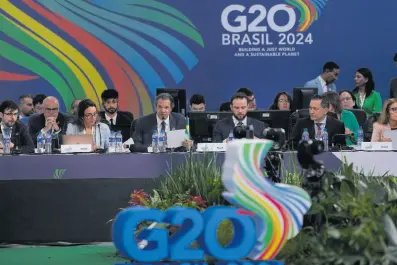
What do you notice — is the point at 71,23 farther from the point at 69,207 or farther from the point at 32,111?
the point at 69,207

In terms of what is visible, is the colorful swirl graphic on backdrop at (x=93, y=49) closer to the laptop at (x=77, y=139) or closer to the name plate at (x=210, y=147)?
the laptop at (x=77, y=139)

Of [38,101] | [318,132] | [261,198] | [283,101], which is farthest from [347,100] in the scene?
[261,198]

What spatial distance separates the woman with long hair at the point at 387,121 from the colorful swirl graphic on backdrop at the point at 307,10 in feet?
13.0

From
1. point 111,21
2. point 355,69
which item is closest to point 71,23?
point 111,21

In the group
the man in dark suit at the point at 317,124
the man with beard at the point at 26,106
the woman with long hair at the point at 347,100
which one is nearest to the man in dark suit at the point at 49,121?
the man with beard at the point at 26,106

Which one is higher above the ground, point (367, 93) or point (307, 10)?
point (307, 10)

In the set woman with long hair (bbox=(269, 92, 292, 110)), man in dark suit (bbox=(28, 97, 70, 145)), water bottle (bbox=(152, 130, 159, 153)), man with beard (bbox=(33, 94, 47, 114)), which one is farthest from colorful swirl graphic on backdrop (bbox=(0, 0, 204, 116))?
water bottle (bbox=(152, 130, 159, 153))

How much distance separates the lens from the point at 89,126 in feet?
35.2

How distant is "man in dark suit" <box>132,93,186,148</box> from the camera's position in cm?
1075

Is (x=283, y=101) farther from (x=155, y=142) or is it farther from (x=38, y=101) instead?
(x=155, y=142)

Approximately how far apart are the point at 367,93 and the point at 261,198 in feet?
27.3

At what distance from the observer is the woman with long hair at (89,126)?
34.9 feet

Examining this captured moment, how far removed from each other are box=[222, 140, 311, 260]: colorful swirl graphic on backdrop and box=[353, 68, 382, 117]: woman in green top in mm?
8124

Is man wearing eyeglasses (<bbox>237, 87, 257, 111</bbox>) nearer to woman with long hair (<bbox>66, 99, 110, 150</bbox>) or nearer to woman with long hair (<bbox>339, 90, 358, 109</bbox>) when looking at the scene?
woman with long hair (<bbox>339, 90, 358, 109</bbox>)
